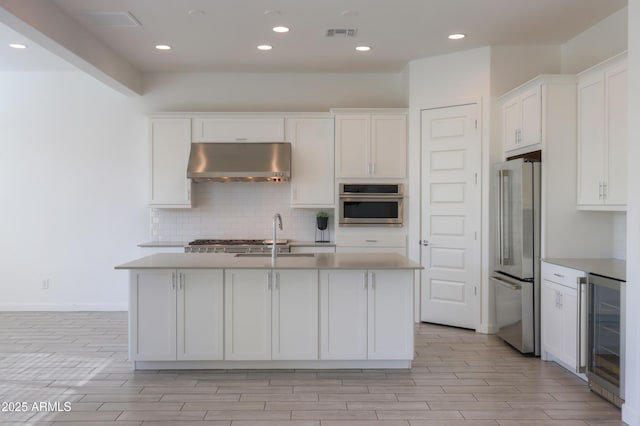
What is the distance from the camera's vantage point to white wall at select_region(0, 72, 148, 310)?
6.50m

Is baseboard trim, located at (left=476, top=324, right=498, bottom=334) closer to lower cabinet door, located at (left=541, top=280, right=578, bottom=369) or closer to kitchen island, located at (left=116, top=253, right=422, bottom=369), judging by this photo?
lower cabinet door, located at (left=541, top=280, right=578, bottom=369)

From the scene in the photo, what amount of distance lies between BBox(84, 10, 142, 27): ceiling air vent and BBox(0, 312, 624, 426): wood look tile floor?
120 inches

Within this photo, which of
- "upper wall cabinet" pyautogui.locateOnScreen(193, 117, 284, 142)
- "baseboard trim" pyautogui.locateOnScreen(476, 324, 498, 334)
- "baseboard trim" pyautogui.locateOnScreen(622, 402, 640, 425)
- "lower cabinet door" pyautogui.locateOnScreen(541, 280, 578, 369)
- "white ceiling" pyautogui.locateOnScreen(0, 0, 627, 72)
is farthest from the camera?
"upper wall cabinet" pyautogui.locateOnScreen(193, 117, 284, 142)

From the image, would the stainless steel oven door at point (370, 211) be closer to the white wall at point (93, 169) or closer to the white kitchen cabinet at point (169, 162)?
the white wall at point (93, 169)

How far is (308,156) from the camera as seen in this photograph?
6270 millimetres

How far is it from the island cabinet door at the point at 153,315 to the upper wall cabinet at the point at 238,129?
2616mm

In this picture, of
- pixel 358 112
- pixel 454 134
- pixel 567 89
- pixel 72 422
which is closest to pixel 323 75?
pixel 358 112

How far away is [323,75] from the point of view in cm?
659

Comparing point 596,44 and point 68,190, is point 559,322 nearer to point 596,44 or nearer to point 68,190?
point 596,44

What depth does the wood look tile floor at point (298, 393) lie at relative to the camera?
3242 millimetres

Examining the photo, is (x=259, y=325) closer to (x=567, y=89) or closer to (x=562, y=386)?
(x=562, y=386)

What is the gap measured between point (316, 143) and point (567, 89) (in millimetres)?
2907

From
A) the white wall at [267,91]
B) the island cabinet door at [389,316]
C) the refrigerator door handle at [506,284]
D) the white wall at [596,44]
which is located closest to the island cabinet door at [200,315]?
the island cabinet door at [389,316]

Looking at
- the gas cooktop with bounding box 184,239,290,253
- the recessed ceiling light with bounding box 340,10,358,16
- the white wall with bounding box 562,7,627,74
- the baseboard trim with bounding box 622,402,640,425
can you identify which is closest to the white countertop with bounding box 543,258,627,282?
the baseboard trim with bounding box 622,402,640,425
